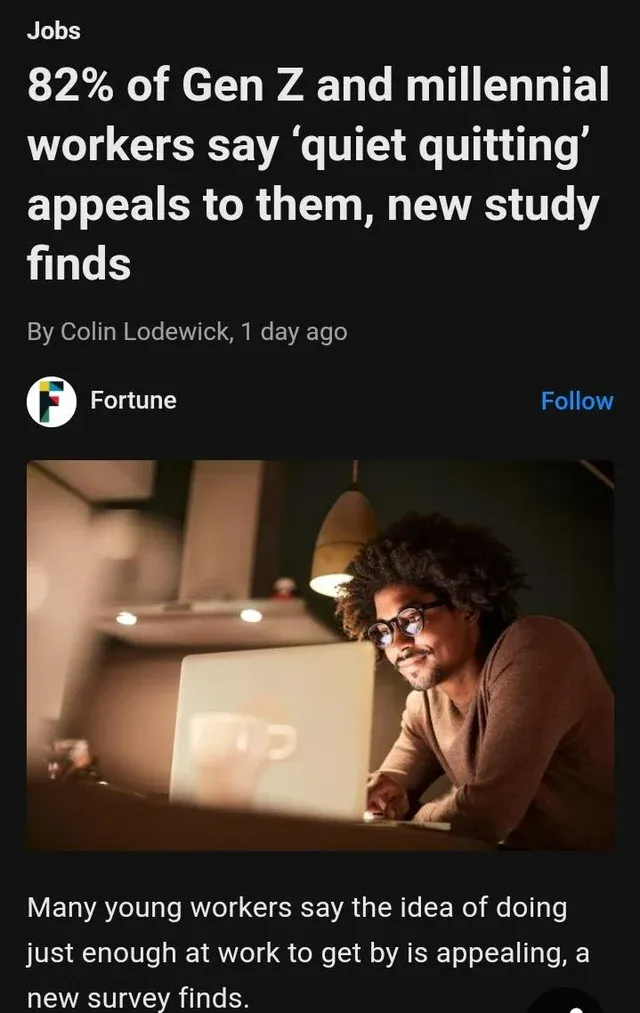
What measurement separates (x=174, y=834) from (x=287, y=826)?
144 millimetres

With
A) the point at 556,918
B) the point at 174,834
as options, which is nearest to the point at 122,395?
the point at 174,834

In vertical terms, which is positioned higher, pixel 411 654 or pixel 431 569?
pixel 431 569

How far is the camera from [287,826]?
1.23 meters

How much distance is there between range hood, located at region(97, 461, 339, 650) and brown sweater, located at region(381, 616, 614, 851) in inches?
13.4

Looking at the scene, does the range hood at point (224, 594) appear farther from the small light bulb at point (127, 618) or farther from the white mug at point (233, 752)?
the white mug at point (233, 752)

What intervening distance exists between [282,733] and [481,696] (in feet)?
1.34

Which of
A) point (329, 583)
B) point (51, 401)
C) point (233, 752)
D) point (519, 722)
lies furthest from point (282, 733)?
point (51, 401)

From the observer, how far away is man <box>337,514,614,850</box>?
136 centimetres

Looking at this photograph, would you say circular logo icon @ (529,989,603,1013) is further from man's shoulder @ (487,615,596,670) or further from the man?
man's shoulder @ (487,615,596,670)

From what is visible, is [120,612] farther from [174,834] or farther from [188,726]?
[174,834]

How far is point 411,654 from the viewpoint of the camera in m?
1.67

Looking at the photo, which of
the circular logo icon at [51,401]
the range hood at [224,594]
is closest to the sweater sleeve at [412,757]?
the range hood at [224,594]

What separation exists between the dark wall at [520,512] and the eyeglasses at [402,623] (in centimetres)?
10

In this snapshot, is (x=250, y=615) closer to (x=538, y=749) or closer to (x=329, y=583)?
(x=329, y=583)
